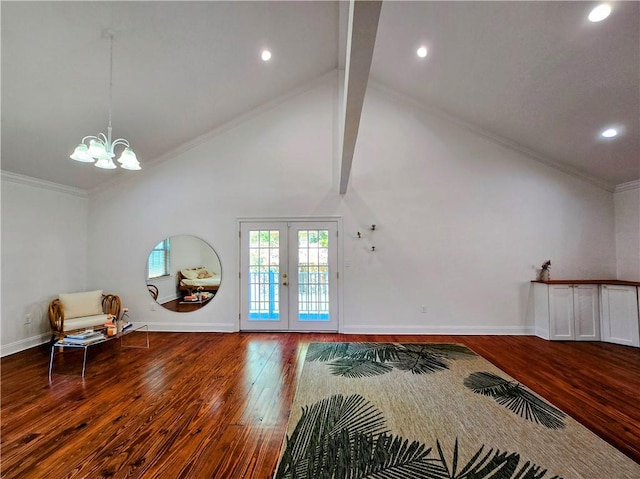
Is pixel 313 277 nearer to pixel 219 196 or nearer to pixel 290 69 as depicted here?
pixel 219 196

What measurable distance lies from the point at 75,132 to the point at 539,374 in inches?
272

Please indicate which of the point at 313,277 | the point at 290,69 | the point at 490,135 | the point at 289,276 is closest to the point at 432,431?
the point at 313,277

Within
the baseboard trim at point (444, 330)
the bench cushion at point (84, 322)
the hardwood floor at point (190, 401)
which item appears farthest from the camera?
the baseboard trim at point (444, 330)

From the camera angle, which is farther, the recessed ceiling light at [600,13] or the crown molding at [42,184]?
the crown molding at [42,184]

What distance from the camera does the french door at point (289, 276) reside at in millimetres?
5035

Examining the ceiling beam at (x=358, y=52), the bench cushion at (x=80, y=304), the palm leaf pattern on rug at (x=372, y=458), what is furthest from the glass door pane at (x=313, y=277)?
the bench cushion at (x=80, y=304)

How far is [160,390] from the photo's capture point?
293 centimetres

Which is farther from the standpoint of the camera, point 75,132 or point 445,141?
point 445,141

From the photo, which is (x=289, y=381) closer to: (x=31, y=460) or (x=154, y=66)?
(x=31, y=460)

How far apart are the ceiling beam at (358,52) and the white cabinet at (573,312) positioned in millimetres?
4379

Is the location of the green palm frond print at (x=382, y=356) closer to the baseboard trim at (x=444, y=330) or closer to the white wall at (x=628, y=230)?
the baseboard trim at (x=444, y=330)

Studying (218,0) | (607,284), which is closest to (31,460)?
(218,0)

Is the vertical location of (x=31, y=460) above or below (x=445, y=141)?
below

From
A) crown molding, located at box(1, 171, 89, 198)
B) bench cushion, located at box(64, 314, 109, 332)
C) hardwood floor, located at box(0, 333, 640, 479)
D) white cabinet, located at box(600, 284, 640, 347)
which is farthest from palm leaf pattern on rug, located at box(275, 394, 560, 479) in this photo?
crown molding, located at box(1, 171, 89, 198)
